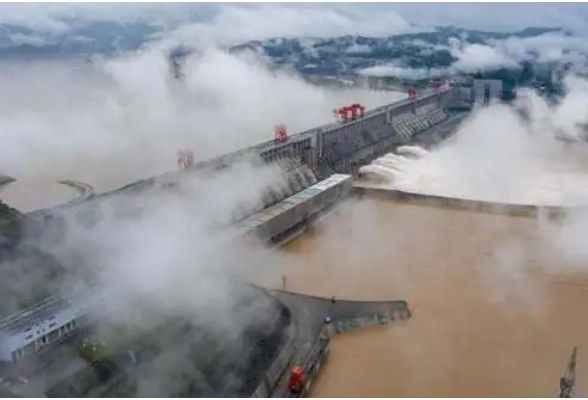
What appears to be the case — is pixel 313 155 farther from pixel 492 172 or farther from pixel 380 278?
pixel 380 278

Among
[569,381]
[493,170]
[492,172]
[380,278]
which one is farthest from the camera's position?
[493,170]

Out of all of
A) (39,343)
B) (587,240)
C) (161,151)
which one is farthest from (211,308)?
(161,151)

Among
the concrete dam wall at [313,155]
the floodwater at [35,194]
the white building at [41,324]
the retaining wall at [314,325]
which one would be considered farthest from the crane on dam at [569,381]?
the floodwater at [35,194]

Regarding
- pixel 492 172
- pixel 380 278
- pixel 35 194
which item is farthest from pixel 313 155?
pixel 380 278

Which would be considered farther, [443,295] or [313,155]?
[313,155]

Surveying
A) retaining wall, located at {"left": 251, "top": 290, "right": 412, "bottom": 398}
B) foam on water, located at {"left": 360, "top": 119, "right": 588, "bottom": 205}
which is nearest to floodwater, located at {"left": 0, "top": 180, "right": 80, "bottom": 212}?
retaining wall, located at {"left": 251, "top": 290, "right": 412, "bottom": 398}

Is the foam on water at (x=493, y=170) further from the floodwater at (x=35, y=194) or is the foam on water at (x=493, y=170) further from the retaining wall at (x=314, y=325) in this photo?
the floodwater at (x=35, y=194)

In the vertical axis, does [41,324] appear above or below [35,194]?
above
